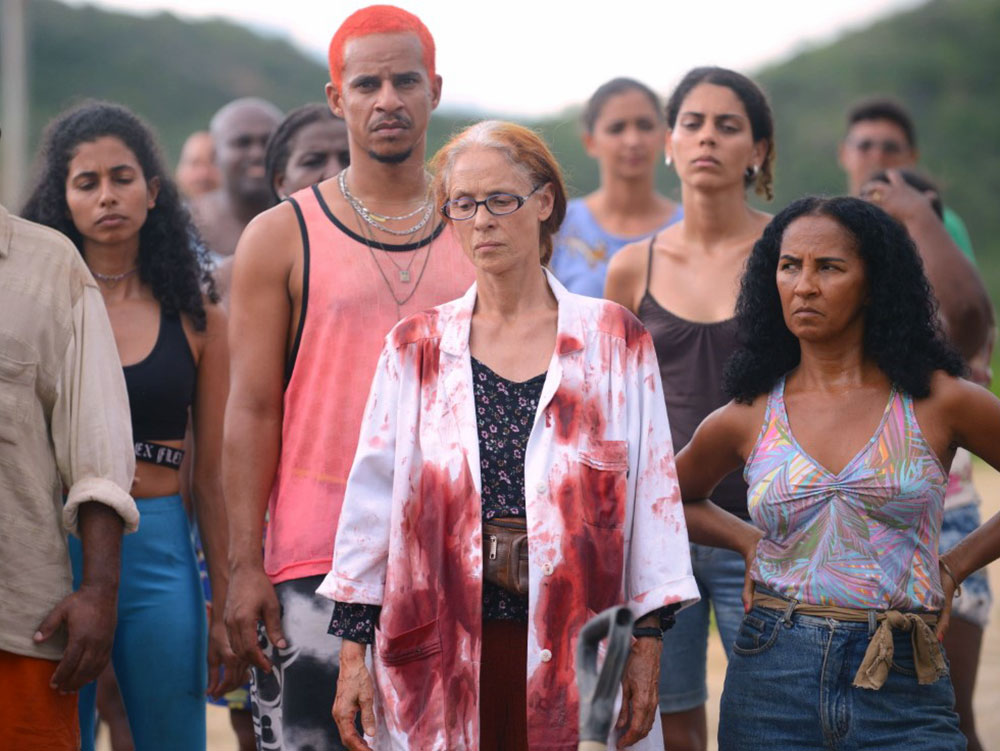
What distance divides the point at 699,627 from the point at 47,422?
6.91 ft

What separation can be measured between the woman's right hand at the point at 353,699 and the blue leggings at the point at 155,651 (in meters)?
0.83

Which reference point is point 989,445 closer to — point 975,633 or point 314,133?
point 975,633

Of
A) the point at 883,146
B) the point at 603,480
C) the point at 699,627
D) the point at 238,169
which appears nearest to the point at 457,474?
the point at 603,480

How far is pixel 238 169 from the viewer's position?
256 inches

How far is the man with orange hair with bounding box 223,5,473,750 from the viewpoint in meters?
3.54

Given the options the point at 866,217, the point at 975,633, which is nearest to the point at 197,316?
the point at 866,217

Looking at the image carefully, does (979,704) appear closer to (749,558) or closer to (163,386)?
(749,558)

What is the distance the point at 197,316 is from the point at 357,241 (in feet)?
2.39

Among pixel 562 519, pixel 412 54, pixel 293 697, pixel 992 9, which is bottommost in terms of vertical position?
pixel 293 697

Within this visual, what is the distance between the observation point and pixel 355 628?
3197 millimetres

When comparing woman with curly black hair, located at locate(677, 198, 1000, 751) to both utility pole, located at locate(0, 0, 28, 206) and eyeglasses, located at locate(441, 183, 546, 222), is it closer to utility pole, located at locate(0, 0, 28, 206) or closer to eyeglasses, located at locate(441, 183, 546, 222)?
eyeglasses, located at locate(441, 183, 546, 222)

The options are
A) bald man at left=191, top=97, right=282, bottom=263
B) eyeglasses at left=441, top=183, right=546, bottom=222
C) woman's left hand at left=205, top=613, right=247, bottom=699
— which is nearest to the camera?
eyeglasses at left=441, top=183, right=546, bottom=222

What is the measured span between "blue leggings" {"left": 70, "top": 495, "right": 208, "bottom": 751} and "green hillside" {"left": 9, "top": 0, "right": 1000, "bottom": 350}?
1743 cm

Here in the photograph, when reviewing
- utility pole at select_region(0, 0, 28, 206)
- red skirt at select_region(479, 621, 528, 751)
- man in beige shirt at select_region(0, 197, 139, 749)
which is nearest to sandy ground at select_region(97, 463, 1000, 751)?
red skirt at select_region(479, 621, 528, 751)
